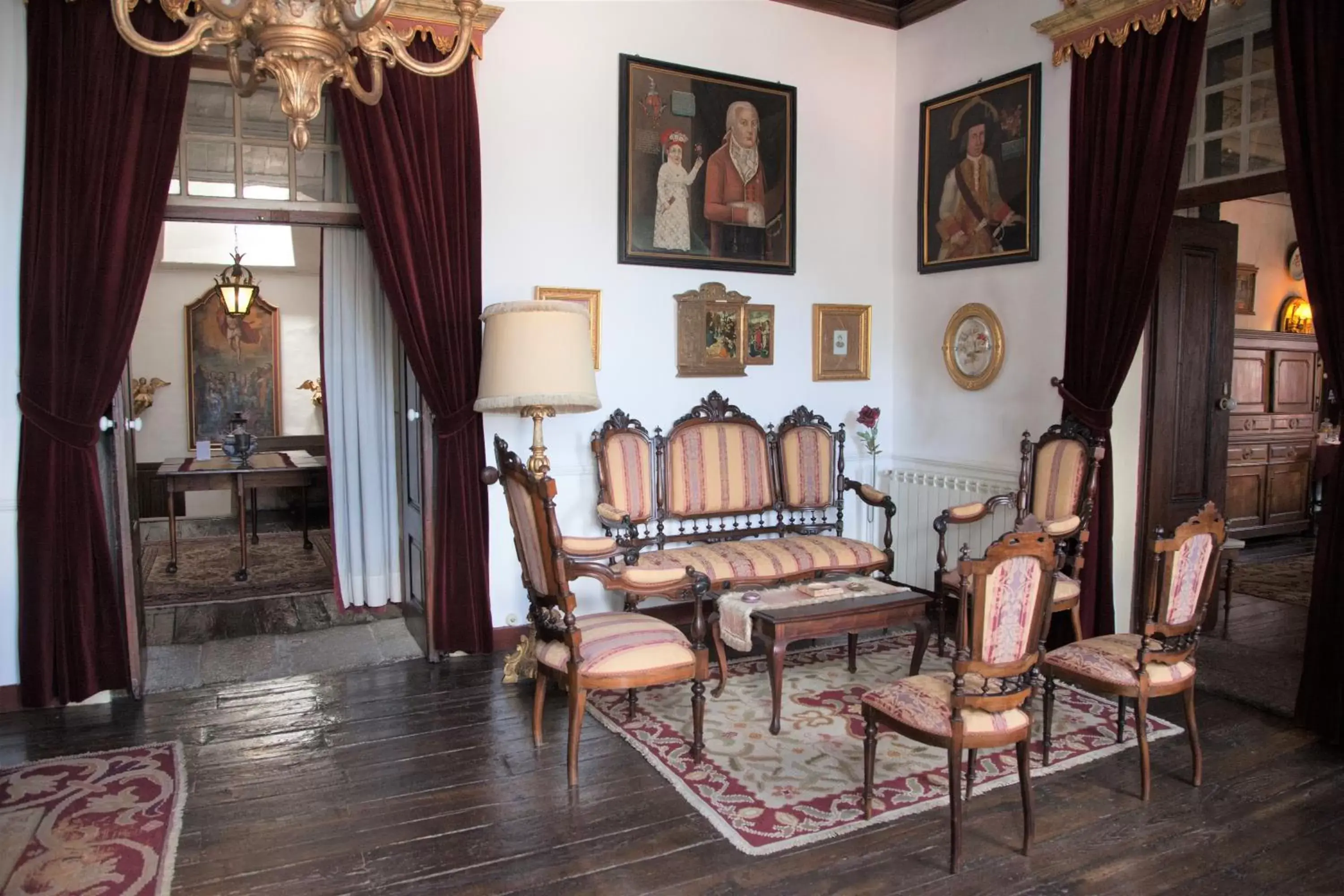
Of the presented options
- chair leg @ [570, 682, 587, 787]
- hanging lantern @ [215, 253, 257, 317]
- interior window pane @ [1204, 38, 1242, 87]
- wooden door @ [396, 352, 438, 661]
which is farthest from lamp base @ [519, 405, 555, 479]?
hanging lantern @ [215, 253, 257, 317]

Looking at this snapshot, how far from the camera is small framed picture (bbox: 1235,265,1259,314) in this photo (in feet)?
27.9

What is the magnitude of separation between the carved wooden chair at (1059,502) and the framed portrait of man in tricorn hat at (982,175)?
1.16m

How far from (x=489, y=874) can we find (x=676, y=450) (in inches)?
123

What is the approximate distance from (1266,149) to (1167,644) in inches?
106

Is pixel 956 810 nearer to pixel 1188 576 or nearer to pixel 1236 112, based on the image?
pixel 1188 576

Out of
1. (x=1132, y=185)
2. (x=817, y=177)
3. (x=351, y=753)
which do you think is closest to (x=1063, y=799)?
(x=351, y=753)

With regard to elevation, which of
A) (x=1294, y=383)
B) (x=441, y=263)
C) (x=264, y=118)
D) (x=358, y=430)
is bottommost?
(x=358, y=430)

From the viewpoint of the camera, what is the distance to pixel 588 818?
333 centimetres

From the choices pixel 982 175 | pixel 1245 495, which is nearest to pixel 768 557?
pixel 982 175

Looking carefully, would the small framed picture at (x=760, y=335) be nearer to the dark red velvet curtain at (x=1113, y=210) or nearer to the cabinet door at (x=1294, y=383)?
the dark red velvet curtain at (x=1113, y=210)

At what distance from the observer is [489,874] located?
117 inches

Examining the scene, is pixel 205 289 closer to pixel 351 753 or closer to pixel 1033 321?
pixel 351 753

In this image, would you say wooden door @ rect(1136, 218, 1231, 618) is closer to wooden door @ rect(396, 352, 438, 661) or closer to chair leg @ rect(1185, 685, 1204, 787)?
chair leg @ rect(1185, 685, 1204, 787)

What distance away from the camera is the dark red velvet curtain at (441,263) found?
15.9 feet
